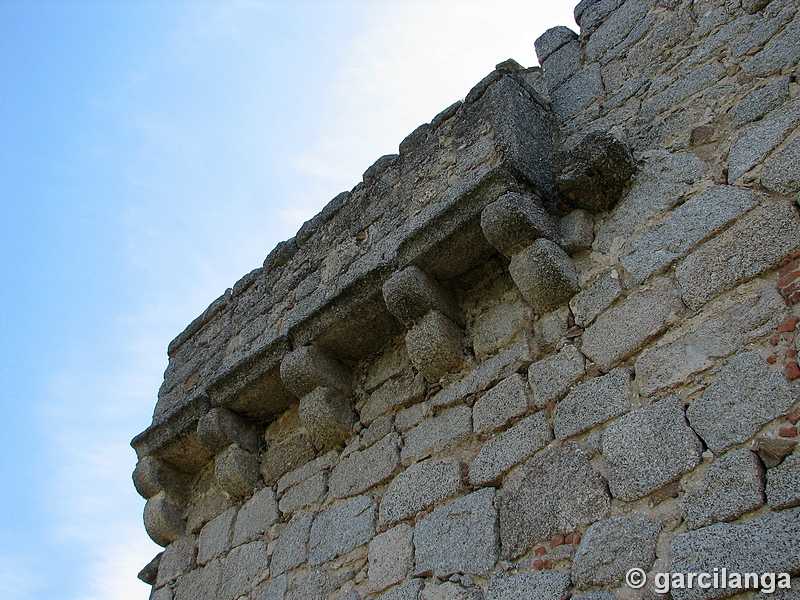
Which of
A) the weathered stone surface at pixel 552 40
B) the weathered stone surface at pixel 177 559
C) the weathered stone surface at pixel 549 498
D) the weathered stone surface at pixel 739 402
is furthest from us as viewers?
the weathered stone surface at pixel 552 40

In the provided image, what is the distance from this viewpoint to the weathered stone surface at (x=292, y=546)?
3.53 metres

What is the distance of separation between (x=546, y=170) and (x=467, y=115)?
2.13 ft

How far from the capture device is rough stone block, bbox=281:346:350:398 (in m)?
3.87

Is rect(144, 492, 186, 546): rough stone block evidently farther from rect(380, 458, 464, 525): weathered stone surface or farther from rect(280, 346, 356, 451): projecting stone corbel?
rect(380, 458, 464, 525): weathered stone surface

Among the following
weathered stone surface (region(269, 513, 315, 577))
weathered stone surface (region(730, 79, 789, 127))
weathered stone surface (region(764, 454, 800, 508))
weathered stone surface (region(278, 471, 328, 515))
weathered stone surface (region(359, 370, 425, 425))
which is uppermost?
weathered stone surface (region(730, 79, 789, 127))

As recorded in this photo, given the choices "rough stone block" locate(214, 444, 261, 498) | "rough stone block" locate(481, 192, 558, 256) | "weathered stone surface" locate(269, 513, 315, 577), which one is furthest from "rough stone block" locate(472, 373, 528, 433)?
"rough stone block" locate(214, 444, 261, 498)

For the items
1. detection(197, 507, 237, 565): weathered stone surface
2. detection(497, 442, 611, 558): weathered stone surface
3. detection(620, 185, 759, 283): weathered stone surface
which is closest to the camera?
detection(497, 442, 611, 558): weathered stone surface

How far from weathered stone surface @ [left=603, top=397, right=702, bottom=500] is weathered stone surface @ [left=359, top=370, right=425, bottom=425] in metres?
1.18

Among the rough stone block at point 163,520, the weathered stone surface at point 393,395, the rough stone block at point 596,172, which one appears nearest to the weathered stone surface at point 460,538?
the weathered stone surface at point 393,395

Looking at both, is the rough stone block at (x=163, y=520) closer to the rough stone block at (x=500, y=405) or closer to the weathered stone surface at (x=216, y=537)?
the weathered stone surface at (x=216, y=537)

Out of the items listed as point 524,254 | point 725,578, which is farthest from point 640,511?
point 524,254

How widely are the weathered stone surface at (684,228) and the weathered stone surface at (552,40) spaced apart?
190cm

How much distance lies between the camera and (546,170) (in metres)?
3.59

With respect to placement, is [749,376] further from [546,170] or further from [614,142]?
[546,170]
